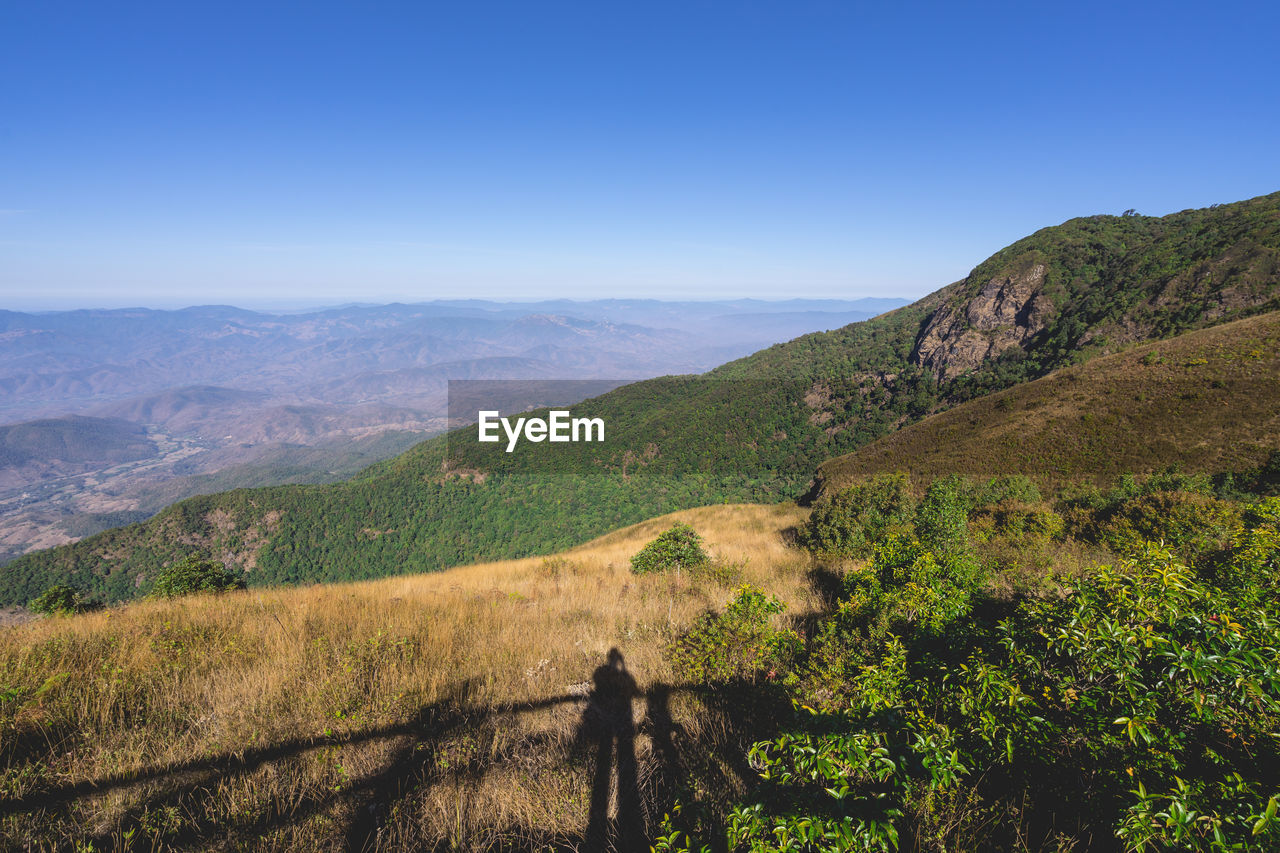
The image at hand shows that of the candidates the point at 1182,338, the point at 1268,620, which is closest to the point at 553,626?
the point at 1268,620

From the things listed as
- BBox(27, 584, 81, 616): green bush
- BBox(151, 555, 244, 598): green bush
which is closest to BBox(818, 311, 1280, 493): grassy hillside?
BBox(151, 555, 244, 598): green bush

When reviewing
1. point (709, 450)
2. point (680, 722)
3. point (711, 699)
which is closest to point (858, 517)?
point (711, 699)

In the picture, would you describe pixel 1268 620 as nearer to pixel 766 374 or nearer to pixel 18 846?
pixel 18 846

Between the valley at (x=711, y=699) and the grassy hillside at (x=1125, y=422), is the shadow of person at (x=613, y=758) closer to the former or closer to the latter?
the valley at (x=711, y=699)

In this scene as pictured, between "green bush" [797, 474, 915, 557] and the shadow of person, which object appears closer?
the shadow of person

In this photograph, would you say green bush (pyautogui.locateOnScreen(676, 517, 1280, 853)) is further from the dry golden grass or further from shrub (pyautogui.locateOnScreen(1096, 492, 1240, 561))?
shrub (pyautogui.locateOnScreen(1096, 492, 1240, 561))
